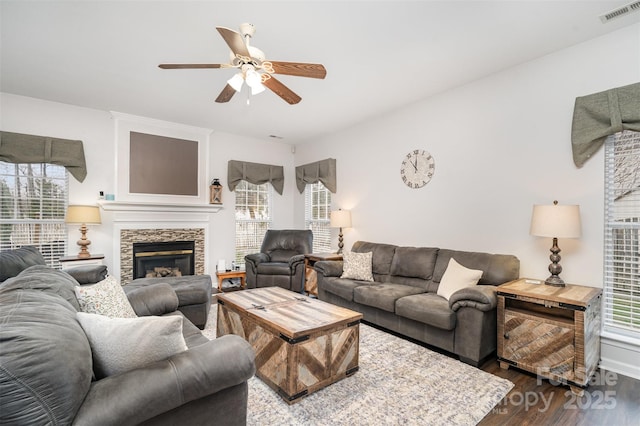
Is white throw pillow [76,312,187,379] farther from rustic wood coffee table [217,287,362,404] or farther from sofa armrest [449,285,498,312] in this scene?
sofa armrest [449,285,498,312]

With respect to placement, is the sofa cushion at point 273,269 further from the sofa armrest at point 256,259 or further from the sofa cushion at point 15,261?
the sofa cushion at point 15,261

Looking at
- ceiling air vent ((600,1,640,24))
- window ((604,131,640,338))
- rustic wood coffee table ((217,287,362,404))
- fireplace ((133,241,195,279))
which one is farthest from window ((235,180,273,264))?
ceiling air vent ((600,1,640,24))

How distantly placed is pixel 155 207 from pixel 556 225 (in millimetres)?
5228

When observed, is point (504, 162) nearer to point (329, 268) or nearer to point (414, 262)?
point (414, 262)

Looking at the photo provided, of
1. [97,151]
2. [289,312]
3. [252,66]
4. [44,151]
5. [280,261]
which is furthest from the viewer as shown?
[280,261]

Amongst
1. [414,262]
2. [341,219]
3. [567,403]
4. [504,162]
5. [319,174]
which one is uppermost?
[319,174]

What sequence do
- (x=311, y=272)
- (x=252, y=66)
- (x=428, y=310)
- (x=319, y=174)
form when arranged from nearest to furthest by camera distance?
(x=252, y=66), (x=428, y=310), (x=311, y=272), (x=319, y=174)

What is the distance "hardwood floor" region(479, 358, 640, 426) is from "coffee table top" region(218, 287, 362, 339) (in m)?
1.16

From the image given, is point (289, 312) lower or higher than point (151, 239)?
lower

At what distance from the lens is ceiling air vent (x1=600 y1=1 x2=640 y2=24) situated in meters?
2.22

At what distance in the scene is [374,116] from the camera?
470 centimetres

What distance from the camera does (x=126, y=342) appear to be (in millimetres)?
1252

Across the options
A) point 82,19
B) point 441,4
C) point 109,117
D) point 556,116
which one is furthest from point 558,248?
point 109,117

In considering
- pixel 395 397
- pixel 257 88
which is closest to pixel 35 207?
pixel 257 88
